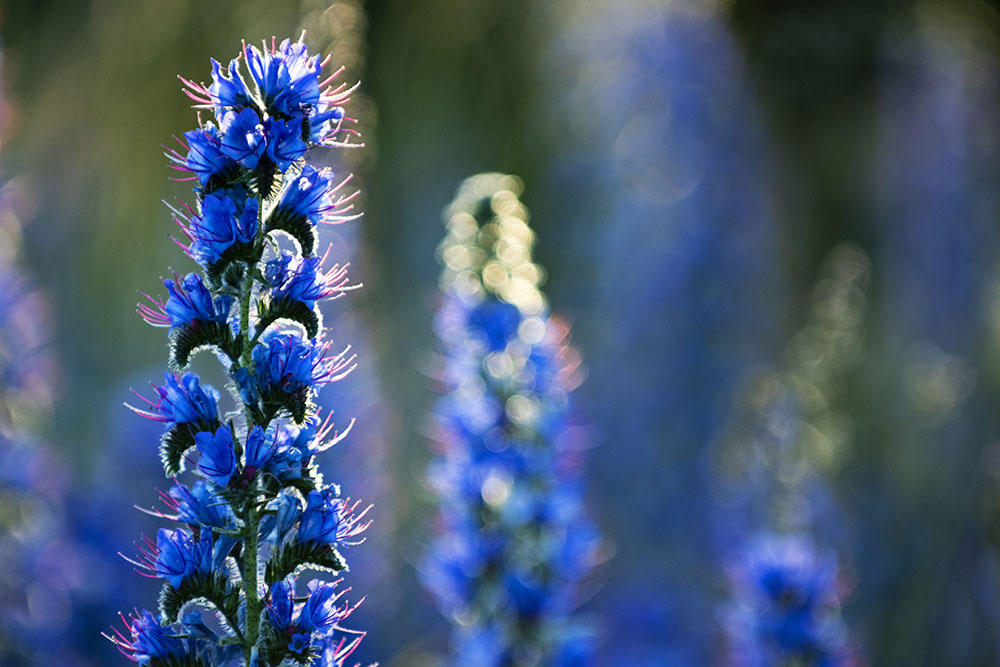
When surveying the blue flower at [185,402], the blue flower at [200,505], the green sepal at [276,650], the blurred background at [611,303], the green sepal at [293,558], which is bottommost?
the green sepal at [276,650]

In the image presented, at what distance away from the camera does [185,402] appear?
1.97 meters

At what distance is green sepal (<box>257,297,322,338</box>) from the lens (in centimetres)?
200

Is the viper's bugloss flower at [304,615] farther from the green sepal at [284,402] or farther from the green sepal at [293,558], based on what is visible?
the green sepal at [284,402]

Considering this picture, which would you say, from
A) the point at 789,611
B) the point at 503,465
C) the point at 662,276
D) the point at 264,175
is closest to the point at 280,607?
the point at 264,175

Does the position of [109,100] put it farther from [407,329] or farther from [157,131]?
[407,329]

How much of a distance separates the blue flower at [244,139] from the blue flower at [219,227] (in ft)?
0.28

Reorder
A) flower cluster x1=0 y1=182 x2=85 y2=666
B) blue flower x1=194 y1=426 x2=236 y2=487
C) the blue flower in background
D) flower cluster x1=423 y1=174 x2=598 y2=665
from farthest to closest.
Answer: the blue flower in background → flower cluster x1=0 y1=182 x2=85 y2=666 → flower cluster x1=423 y1=174 x2=598 y2=665 → blue flower x1=194 y1=426 x2=236 y2=487

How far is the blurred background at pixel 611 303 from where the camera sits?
188 inches

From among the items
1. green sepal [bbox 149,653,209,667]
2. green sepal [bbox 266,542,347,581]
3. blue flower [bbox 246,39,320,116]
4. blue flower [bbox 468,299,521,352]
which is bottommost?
green sepal [bbox 149,653,209,667]

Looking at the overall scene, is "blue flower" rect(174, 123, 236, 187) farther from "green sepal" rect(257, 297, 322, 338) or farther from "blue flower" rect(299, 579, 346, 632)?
"blue flower" rect(299, 579, 346, 632)

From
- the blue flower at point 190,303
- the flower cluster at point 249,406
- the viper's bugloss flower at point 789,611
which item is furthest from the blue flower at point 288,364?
the viper's bugloss flower at point 789,611

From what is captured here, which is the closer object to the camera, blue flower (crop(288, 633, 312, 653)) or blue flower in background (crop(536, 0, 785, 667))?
blue flower (crop(288, 633, 312, 653))

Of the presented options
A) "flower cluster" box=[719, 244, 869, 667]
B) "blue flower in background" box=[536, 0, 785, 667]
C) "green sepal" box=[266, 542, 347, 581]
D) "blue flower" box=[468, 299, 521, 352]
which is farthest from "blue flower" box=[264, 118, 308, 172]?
"blue flower in background" box=[536, 0, 785, 667]

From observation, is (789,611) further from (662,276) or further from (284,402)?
(662,276)
